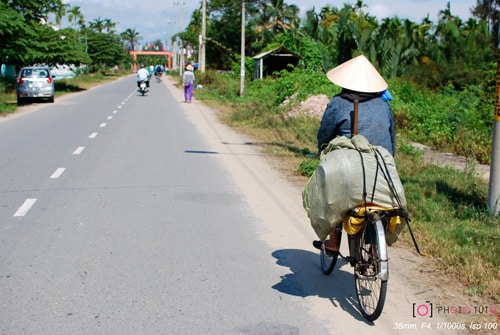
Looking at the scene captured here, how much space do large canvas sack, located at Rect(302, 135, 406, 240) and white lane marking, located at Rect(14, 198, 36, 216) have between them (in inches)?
171

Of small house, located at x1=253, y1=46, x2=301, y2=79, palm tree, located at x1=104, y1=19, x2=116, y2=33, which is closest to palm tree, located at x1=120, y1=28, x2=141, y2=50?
palm tree, located at x1=104, y1=19, x2=116, y2=33

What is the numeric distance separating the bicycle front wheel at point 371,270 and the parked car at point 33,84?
26.1 m

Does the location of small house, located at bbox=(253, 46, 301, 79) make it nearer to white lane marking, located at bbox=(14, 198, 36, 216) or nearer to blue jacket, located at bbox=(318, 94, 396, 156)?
white lane marking, located at bbox=(14, 198, 36, 216)

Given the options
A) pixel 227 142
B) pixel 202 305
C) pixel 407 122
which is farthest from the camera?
pixel 407 122

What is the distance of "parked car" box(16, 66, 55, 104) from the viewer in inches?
1091

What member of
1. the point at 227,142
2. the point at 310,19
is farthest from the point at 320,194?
the point at 310,19

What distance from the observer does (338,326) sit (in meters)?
4.21

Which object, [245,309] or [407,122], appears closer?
[245,309]

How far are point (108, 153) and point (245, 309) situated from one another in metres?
8.62

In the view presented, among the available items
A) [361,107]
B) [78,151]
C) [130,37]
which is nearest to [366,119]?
[361,107]

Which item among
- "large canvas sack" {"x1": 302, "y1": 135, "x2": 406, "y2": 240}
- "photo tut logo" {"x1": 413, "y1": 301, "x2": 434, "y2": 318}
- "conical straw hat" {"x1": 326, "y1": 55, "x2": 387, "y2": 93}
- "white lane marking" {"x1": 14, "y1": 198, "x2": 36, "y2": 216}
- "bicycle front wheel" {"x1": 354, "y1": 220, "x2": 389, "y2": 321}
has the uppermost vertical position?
"conical straw hat" {"x1": 326, "y1": 55, "x2": 387, "y2": 93}

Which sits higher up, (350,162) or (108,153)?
(350,162)

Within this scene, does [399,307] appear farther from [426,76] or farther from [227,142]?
[426,76]

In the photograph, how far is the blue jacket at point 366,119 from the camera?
16.3 ft
